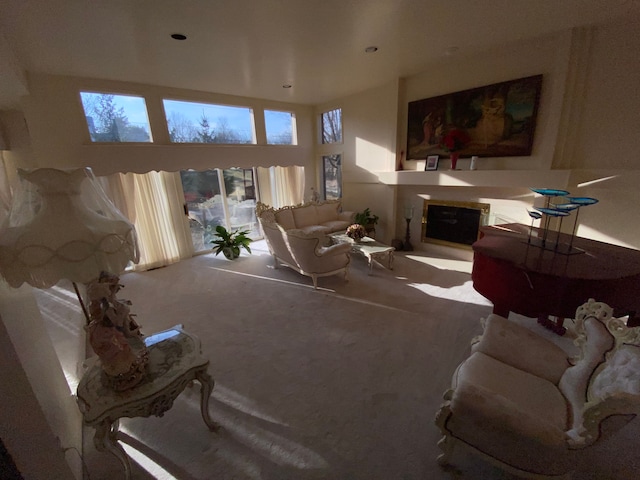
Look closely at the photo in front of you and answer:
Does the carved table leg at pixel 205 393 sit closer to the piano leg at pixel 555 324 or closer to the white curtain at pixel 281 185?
the piano leg at pixel 555 324

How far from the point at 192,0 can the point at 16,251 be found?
2.40 metres

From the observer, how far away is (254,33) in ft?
9.27

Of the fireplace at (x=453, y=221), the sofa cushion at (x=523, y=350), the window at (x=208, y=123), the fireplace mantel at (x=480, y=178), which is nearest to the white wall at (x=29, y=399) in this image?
the sofa cushion at (x=523, y=350)

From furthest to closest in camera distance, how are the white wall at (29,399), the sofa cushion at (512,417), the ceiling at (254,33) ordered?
1. the ceiling at (254,33)
2. the sofa cushion at (512,417)
3. the white wall at (29,399)

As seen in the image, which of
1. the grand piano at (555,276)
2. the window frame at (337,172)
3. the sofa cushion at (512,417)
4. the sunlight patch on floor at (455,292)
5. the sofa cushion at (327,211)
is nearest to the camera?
the sofa cushion at (512,417)

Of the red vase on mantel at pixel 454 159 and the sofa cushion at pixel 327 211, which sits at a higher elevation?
the red vase on mantel at pixel 454 159

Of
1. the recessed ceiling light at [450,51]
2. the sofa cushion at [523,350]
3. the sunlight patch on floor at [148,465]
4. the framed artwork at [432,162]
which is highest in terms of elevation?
the recessed ceiling light at [450,51]

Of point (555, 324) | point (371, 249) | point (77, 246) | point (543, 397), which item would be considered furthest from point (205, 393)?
point (555, 324)

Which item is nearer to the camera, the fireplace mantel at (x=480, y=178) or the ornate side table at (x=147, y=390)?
the ornate side table at (x=147, y=390)

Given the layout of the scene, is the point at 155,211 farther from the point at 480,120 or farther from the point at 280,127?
the point at 480,120

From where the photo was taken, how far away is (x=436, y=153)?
14.9 ft

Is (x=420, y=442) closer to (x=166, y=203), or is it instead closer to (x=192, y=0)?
(x=192, y=0)

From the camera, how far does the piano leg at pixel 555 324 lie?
8.56ft

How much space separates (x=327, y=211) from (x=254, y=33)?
338cm
